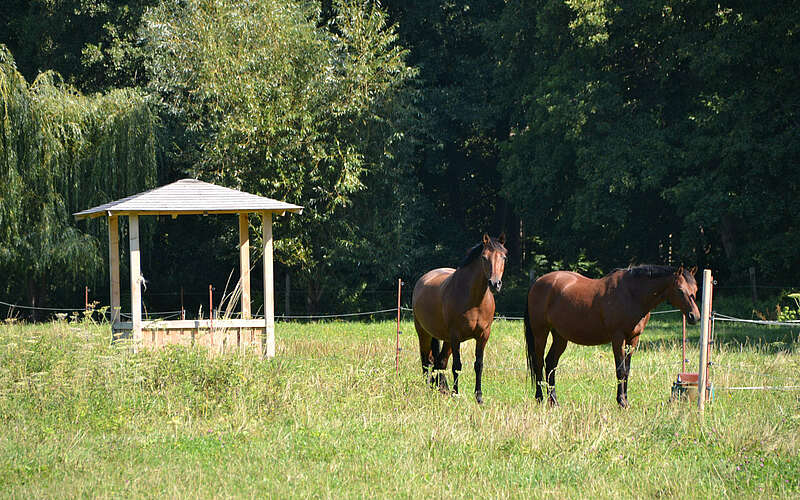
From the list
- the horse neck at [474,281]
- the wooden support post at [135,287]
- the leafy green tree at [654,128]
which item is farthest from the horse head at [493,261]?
the leafy green tree at [654,128]

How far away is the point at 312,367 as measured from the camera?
11.5 meters

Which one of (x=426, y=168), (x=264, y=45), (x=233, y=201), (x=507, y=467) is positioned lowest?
(x=507, y=467)

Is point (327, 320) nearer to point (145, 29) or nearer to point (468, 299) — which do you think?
point (145, 29)

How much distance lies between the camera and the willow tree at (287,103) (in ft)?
78.3

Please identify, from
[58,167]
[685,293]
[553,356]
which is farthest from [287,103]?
[685,293]

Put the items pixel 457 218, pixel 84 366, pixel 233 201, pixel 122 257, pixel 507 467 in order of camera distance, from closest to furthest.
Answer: pixel 507 467, pixel 84 366, pixel 233 201, pixel 122 257, pixel 457 218

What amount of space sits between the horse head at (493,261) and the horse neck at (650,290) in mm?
1639

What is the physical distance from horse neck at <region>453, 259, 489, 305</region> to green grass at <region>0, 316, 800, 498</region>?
131cm

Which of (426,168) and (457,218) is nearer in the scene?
(426,168)

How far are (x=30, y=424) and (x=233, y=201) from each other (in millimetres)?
5941

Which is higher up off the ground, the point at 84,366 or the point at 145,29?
the point at 145,29

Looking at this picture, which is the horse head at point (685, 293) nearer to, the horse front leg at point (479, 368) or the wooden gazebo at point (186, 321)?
the horse front leg at point (479, 368)

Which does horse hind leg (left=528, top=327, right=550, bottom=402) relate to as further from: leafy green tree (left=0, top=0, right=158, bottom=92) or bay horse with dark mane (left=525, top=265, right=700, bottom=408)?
leafy green tree (left=0, top=0, right=158, bottom=92)

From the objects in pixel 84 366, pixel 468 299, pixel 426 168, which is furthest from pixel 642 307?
pixel 426 168
